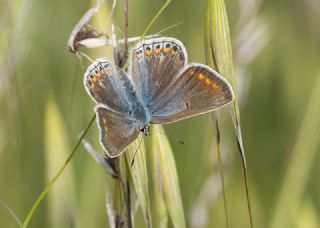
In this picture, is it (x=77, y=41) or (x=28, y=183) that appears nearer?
(x=77, y=41)

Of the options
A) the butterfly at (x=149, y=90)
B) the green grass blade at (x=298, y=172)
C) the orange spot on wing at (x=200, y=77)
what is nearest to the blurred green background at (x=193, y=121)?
the green grass blade at (x=298, y=172)

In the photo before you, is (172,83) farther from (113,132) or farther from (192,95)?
(113,132)

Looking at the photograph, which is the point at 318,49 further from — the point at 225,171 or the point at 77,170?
the point at 77,170

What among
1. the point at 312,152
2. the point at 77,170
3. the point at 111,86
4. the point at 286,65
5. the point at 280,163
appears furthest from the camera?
the point at 286,65

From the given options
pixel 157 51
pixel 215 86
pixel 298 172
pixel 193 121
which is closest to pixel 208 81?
pixel 215 86

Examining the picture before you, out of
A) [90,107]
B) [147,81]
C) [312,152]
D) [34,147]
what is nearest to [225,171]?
[312,152]

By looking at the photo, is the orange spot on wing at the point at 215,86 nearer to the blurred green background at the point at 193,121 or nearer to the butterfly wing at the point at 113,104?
the butterfly wing at the point at 113,104
